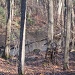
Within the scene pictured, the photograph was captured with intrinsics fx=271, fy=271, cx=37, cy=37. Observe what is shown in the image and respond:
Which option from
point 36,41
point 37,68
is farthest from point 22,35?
point 36,41

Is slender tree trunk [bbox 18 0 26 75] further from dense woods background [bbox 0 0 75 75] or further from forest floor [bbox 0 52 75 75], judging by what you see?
forest floor [bbox 0 52 75 75]

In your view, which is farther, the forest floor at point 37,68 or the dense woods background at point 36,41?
the forest floor at point 37,68

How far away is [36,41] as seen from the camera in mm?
30109

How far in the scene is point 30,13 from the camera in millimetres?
42344

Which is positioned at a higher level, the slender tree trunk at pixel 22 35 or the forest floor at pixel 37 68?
the slender tree trunk at pixel 22 35

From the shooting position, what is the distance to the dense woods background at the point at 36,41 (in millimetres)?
14562

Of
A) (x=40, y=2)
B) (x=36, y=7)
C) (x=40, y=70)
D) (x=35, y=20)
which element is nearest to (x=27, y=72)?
(x=40, y=70)

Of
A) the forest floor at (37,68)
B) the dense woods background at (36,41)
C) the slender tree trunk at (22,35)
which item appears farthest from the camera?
the forest floor at (37,68)

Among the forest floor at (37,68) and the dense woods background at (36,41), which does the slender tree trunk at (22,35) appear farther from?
the forest floor at (37,68)

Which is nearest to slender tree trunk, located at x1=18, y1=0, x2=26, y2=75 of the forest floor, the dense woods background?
the dense woods background

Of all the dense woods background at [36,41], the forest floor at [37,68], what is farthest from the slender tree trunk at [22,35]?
the forest floor at [37,68]

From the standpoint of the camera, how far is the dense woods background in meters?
14.6

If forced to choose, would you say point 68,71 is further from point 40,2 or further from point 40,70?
point 40,2

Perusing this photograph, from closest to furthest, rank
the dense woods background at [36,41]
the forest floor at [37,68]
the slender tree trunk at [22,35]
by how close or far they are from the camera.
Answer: the slender tree trunk at [22,35] → the dense woods background at [36,41] → the forest floor at [37,68]
